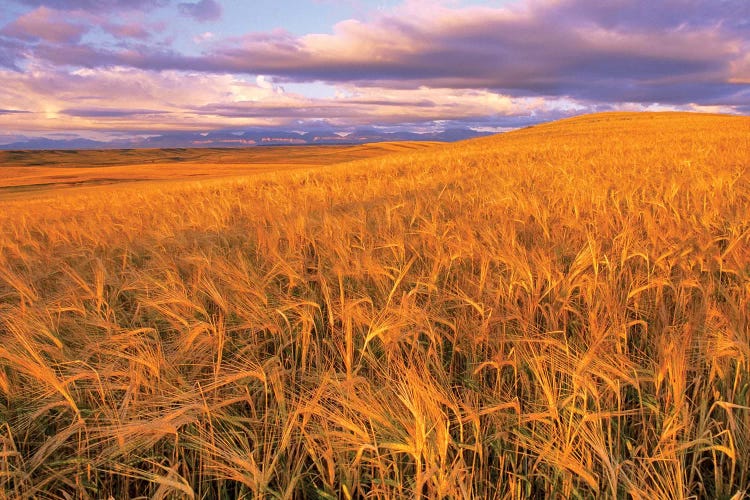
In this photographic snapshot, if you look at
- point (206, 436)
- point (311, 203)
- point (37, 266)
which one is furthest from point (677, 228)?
point (37, 266)

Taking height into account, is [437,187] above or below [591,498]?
above

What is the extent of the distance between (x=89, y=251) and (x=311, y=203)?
7.59 feet

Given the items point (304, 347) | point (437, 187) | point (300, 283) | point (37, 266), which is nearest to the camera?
point (304, 347)

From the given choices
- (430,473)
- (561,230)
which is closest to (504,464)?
(430,473)

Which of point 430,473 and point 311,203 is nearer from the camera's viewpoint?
point 430,473

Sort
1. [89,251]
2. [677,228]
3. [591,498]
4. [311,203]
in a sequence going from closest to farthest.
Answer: [591,498] → [677,228] → [89,251] → [311,203]

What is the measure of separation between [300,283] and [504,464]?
4.14 feet

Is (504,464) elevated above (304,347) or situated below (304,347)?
below

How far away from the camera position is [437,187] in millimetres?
5164

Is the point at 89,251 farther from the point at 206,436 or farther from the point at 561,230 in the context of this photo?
the point at 561,230

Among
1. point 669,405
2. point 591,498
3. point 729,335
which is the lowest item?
point 591,498

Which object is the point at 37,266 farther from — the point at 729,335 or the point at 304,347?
the point at 729,335

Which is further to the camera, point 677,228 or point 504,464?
point 677,228

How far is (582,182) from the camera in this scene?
3.95 meters
